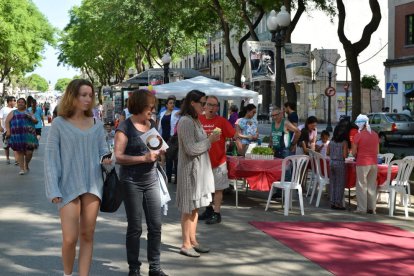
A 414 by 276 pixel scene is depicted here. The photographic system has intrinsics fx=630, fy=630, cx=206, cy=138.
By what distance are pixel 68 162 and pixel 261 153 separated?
18.8 feet

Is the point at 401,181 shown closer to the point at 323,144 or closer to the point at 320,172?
the point at 320,172

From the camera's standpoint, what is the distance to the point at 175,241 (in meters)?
7.49

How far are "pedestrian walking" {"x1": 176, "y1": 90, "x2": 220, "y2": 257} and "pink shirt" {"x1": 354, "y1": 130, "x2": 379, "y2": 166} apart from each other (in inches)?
158

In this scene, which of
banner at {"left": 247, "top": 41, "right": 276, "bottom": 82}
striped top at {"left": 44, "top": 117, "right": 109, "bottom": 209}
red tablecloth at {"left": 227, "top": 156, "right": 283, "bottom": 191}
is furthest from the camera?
banner at {"left": 247, "top": 41, "right": 276, "bottom": 82}

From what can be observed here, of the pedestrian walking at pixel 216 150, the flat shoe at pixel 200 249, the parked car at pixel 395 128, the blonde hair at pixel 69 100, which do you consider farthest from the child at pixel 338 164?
the parked car at pixel 395 128

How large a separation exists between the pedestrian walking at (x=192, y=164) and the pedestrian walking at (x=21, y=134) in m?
8.48

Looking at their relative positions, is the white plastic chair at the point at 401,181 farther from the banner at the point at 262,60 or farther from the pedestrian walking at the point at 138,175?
the banner at the point at 262,60

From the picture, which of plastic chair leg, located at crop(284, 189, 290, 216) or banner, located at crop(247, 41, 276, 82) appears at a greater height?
banner, located at crop(247, 41, 276, 82)

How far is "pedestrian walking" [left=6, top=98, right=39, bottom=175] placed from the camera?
14.2m

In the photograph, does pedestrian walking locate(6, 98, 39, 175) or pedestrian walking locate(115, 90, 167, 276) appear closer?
pedestrian walking locate(115, 90, 167, 276)

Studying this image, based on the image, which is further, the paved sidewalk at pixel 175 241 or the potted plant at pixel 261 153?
the potted plant at pixel 261 153

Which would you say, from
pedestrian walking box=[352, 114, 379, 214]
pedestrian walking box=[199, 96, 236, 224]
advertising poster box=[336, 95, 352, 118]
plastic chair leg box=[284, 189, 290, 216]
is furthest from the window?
pedestrian walking box=[199, 96, 236, 224]

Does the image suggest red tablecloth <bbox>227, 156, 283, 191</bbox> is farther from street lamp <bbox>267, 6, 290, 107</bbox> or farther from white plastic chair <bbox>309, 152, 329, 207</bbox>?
street lamp <bbox>267, 6, 290, 107</bbox>

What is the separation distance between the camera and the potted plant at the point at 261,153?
10016 millimetres
